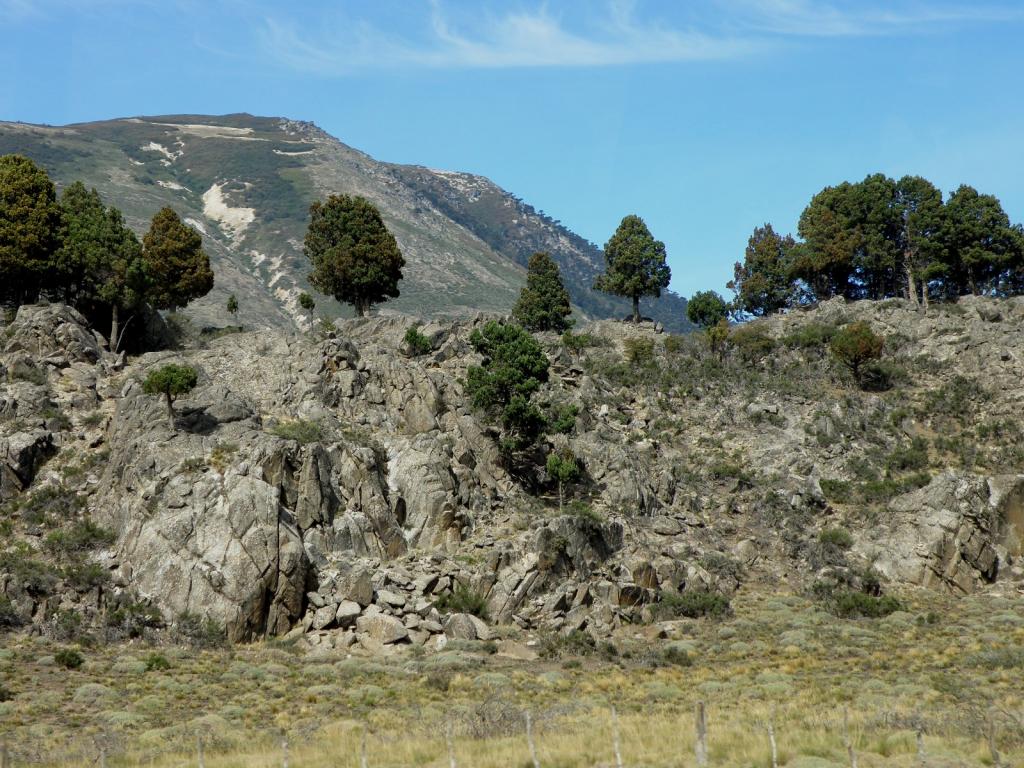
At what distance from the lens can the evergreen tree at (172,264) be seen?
7256 cm

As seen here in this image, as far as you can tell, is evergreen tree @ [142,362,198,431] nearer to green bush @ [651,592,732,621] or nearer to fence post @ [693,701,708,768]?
green bush @ [651,592,732,621]

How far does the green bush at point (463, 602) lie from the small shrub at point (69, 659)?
1686 centimetres

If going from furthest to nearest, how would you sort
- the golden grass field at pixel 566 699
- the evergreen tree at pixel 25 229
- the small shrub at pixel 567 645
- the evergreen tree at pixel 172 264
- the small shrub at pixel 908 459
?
the evergreen tree at pixel 172 264
the evergreen tree at pixel 25 229
the small shrub at pixel 908 459
the small shrub at pixel 567 645
the golden grass field at pixel 566 699

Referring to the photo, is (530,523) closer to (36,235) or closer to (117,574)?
(117,574)

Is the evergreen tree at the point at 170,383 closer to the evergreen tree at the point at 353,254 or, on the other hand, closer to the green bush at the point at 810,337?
the evergreen tree at the point at 353,254

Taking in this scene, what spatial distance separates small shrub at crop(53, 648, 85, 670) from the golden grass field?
0.39 m

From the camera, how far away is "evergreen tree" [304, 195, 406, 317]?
79.8 metres

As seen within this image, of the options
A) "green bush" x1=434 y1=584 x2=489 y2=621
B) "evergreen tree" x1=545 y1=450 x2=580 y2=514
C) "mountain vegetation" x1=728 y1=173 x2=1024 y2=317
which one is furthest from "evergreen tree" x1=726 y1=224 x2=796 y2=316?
"green bush" x1=434 y1=584 x2=489 y2=621

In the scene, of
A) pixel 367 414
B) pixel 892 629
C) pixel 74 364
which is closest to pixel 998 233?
pixel 892 629

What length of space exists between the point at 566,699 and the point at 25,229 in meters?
52.3

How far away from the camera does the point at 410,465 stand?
5634cm

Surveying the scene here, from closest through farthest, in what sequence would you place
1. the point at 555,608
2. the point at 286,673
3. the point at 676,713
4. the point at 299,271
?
the point at 676,713 → the point at 286,673 → the point at 555,608 → the point at 299,271

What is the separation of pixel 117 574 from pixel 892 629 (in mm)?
39762

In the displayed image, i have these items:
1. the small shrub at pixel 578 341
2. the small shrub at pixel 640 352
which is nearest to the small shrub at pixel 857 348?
the small shrub at pixel 640 352
